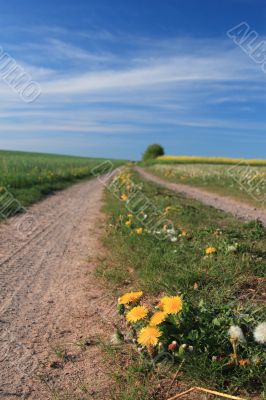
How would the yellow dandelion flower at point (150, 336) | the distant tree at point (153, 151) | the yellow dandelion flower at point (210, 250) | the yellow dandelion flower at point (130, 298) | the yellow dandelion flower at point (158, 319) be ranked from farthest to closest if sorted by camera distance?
the distant tree at point (153, 151) → the yellow dandelion flower at point (210, 250) → the yellow dandelion flower at point (130, 298) → the yellow dandelion flower at point (158, 319) → the yellow dandelion flower at point (150, 336)

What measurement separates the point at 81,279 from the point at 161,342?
2440mm

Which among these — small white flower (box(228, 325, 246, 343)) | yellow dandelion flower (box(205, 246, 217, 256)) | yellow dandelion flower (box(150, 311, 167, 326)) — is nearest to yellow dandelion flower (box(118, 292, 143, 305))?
yellow dandelion flower (box(150, 311, 167, 326))

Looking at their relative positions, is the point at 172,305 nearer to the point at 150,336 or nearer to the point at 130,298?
the point at 150,336

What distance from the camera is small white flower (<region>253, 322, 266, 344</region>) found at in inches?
118

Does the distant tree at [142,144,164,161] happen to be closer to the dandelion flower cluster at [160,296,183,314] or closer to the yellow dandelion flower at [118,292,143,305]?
the yellow dandelion flower at [118,292,143,305]

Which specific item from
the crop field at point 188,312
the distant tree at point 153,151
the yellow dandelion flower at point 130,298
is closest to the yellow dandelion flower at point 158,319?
the crop field at point 188,312

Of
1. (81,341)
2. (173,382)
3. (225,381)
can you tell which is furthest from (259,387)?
(81,341)

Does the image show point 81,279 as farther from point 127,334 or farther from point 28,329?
point 127,334

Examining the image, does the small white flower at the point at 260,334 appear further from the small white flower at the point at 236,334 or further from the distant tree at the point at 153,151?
the distant tree at the point at 153,151

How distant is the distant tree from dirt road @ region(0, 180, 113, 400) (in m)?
70.7

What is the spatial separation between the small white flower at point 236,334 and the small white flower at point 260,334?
86mm

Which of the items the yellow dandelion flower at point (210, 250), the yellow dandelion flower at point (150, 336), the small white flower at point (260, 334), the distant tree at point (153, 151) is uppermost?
the distant tree at point (153, 151)

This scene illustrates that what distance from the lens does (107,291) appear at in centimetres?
493

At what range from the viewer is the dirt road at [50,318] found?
310 cm
